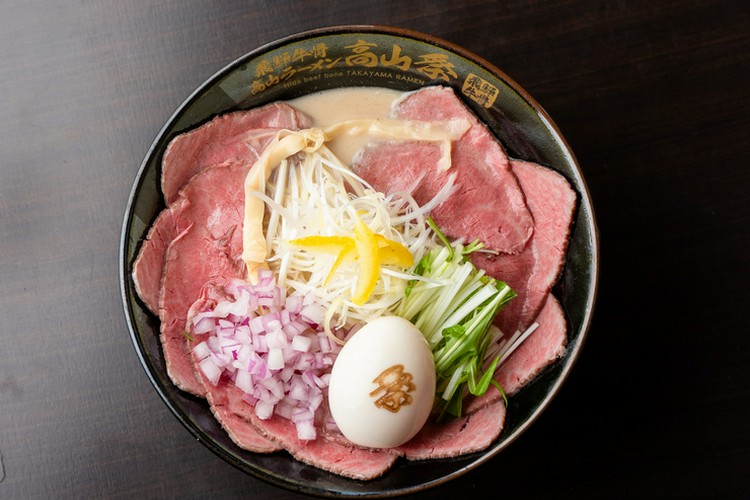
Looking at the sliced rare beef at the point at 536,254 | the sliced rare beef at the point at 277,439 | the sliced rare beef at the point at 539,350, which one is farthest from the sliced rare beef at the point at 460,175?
the sliced rare beef at the point at 277,439

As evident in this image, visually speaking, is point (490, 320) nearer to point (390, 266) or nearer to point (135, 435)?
point (390, 266)

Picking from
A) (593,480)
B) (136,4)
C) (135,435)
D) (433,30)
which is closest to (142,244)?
(135,435)

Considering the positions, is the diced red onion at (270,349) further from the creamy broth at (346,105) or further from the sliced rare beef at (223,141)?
the creamy broth at (346,105)

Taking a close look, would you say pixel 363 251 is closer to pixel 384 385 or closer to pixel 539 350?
pixel 384 385

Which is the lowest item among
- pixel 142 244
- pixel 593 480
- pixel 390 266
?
pixel 593 480

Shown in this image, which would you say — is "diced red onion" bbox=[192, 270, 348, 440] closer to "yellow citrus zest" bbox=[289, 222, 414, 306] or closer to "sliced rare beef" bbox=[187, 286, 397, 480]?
"sliced rare beef" bbox=[187, 286, 397, 480]
